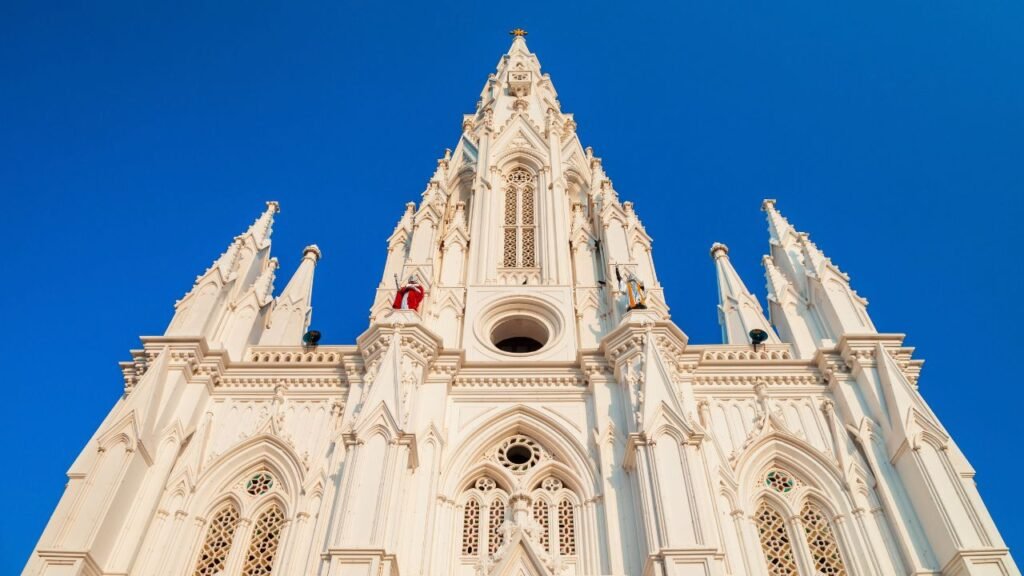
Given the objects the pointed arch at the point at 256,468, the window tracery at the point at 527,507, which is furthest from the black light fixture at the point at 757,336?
the pointed arch at the point at 256,468

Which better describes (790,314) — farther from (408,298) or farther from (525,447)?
(408,298)

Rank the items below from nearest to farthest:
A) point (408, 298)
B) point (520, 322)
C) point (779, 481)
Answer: point (779, 481) → point (408, 298) → point (520, 322)

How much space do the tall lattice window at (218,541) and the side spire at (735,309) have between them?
12.7m

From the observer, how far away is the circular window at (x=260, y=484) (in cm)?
1610

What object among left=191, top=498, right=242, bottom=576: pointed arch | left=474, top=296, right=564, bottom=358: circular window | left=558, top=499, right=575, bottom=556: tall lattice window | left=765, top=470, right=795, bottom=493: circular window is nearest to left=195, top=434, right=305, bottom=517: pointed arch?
left=191, top=498, right=242, bottom=576: pointed arch

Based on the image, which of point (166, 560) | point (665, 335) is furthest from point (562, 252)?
point (166, 560)

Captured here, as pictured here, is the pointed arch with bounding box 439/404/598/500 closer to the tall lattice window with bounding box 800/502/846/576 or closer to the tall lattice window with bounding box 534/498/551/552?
the tall lattice window with bounding box 534/498/551/552

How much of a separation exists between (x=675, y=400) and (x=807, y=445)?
2.96 metres

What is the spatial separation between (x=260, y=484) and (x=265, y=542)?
1.32m

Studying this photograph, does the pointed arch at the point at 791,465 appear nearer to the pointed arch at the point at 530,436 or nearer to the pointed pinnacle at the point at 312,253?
the pointed arch at the point at 530,436

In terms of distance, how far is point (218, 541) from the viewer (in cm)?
Answer: 1537

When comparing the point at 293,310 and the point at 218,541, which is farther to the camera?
the point at 293,310

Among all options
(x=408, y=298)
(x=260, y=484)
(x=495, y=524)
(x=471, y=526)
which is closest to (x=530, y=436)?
(x=495, y=524)

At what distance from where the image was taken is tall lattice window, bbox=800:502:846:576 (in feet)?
48.3
